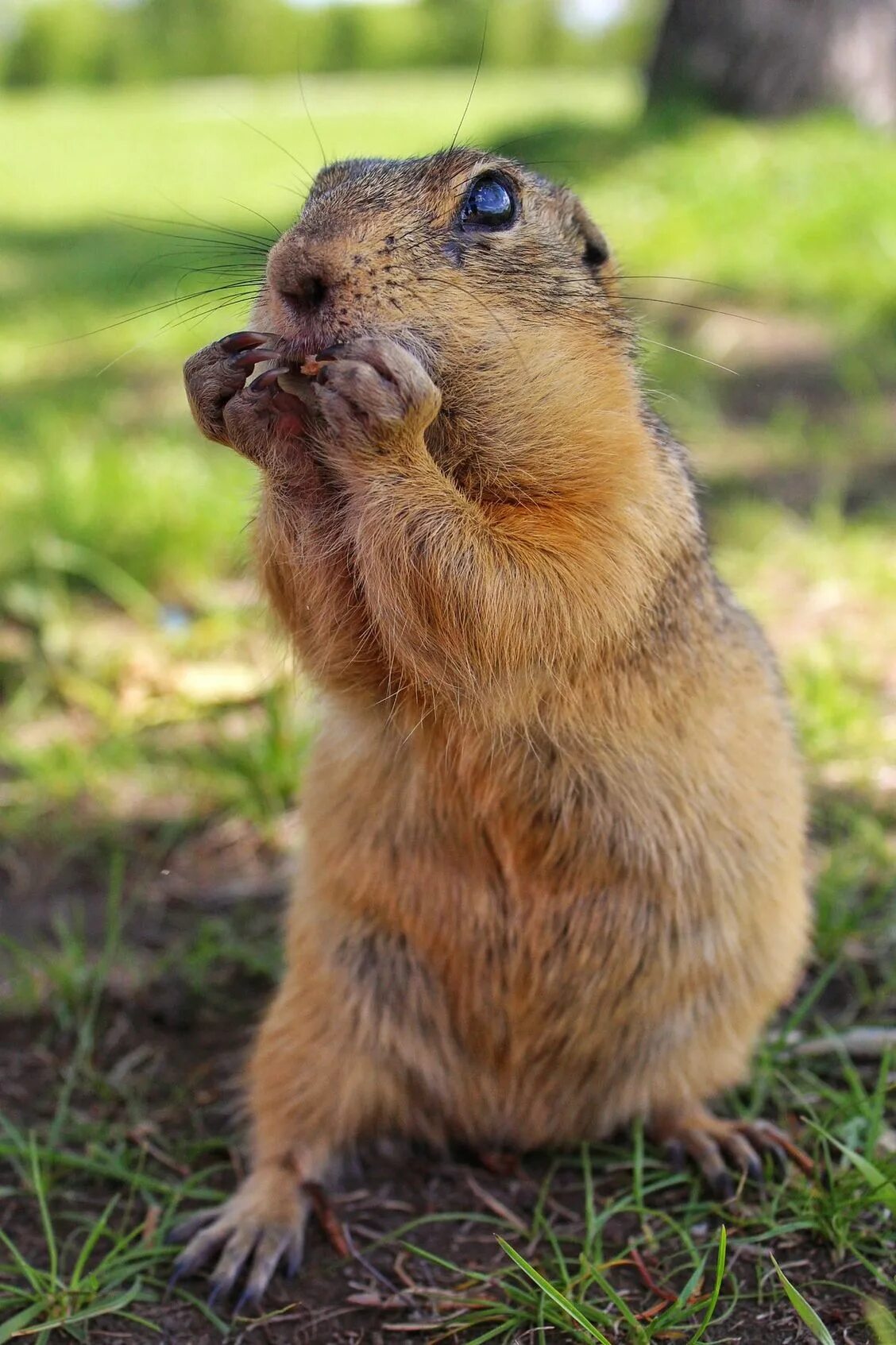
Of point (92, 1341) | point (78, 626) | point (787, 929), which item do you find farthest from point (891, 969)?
point (78, 626)

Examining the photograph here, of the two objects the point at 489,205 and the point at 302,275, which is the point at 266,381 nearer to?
the point at 302,275

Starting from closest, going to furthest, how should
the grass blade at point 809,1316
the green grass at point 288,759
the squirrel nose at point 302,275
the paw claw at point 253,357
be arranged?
the grass blade at point 809,1316, the squirrel nose at point 302,275, the paw claw at point 253,357, the green grass at point 288,759

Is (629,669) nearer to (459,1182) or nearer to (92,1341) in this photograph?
(459,1182)

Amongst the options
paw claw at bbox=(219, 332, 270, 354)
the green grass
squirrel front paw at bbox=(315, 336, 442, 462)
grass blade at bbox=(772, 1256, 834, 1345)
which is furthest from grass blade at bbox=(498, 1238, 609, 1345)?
paw claw at bbox=(219, 332, 270, 354)

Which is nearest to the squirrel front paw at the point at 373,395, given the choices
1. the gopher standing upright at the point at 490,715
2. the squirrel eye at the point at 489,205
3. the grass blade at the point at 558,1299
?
the gopher standing upright at the point at 490,715

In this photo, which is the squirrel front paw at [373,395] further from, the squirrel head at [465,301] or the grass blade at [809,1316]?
the grass blade at [809,1316]

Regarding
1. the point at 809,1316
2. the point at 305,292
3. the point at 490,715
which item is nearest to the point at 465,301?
the point at 305,292
